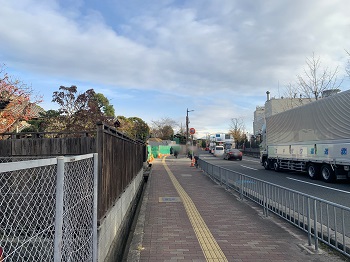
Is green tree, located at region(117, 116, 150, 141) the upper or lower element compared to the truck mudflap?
upper

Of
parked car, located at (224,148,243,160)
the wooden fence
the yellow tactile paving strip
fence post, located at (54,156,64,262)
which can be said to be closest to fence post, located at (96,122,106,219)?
the wooden fence

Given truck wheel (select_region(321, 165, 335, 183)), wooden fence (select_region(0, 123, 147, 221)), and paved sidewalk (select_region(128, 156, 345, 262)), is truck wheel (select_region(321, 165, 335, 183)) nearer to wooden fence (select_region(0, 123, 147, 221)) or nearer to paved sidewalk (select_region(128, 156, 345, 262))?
paved sidewalk (select_region(128, 156, 345, 262))

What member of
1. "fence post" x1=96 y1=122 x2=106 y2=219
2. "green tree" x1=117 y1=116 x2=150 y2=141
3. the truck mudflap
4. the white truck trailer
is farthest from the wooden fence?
the truck mudflap

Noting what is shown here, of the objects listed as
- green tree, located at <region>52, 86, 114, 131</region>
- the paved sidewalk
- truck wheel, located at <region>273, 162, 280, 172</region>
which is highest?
green tree, located at <region>52, 86, 114, 131</region>

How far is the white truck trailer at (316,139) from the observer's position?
45.6ft

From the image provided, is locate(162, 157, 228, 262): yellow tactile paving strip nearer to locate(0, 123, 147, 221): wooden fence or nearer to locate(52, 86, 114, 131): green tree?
locate(0, 123, 147, 221): wooden fence

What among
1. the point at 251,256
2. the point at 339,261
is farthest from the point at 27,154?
the point at 339,261

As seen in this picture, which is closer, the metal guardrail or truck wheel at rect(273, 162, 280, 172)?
the metal guardrail

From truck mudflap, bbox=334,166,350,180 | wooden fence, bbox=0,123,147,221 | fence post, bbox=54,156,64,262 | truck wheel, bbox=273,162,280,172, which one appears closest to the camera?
fence post, bbox=54,156,64,262

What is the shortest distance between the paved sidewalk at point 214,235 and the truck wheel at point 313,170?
27.0 ft

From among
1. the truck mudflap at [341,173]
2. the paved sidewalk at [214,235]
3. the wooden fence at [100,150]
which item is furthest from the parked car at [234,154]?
the wooden fence at [100,150]

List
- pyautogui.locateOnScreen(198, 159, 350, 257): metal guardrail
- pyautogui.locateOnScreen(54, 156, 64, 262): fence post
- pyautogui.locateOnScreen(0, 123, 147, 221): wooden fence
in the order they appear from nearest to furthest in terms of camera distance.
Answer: pyautogui.locateOnScreen(54, 156, 64, 262): fence post < pyautogui.locateOnScreen(0, 123, 147, 221): wooden fence < pyautogui.locateOnScreen(198, 159, 350, 257): metal guardrail

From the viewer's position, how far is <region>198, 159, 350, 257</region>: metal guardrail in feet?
16.1

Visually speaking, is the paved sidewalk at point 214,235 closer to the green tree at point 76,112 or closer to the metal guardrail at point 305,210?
the metal guardrail at point 305,210
